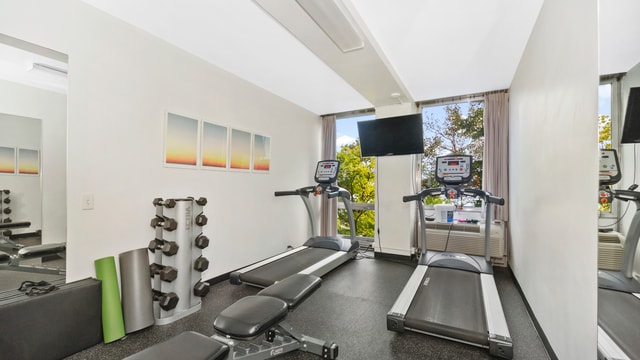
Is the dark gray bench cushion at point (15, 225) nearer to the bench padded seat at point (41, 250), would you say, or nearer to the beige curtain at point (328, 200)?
the bench padded seat at point (41, 250)

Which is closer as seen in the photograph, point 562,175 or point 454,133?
point 562,175

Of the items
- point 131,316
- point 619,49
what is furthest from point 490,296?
point 131,316

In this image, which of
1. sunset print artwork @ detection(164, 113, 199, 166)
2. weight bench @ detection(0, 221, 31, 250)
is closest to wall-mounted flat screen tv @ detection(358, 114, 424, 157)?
sunset print artwork @ detection(164, 113, 199, 166)

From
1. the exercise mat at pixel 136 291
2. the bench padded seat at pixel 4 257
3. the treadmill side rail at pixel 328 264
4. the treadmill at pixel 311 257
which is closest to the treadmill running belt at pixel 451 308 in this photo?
the treadmill side rail at pixel 328 264

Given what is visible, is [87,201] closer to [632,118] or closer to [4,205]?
[4,205]

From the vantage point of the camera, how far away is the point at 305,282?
7.27ft

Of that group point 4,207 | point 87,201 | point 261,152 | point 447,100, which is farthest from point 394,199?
point 4,207

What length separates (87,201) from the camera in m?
2.35

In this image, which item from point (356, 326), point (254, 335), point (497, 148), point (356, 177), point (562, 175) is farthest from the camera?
point (356, 177)

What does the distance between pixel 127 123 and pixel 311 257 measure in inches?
113

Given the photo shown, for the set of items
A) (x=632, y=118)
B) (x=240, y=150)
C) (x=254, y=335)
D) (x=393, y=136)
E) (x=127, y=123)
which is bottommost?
(x=254, y=335)

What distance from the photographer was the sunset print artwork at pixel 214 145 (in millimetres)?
3449

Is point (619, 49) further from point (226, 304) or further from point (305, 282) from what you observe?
point (226, 304)

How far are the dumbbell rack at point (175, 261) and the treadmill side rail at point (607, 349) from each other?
116 inches
